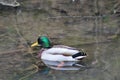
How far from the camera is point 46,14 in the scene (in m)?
8.95

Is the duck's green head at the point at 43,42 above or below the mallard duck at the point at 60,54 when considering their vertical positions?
above

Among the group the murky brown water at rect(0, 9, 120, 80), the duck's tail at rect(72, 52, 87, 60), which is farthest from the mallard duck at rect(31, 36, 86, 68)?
the murky brown water at rect(0, 9, 120, 80)

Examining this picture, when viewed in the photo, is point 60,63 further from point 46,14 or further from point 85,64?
point 46,14

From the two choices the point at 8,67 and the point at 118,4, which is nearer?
the point at 8,67

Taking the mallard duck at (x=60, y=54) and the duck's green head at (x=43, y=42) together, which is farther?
the duck's green head at (x=43, y=42)

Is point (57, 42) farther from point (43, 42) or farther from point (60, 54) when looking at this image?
point (60, 54)

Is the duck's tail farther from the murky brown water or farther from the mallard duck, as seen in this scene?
the murky brown water

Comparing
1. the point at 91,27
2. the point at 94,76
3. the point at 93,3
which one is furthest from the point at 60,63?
the point at 93,3

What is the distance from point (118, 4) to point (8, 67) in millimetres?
2731

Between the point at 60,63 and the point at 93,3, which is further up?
the point at 93,3

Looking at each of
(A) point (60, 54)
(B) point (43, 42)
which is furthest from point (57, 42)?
(A) point (60, 54)

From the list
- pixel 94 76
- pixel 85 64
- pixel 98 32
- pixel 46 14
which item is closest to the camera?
pixel 94 76

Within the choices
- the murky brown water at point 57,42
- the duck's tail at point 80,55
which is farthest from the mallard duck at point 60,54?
the murky brown water at point 57,42

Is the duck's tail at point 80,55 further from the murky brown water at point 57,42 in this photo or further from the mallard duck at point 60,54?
the murky brown water at point 57,42
